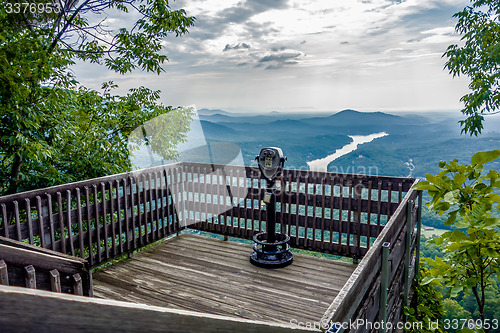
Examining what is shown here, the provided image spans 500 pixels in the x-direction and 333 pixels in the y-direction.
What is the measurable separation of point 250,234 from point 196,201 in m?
1.05

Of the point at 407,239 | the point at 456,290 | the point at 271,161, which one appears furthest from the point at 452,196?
the point at 271,161

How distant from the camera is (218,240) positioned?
16.4ft

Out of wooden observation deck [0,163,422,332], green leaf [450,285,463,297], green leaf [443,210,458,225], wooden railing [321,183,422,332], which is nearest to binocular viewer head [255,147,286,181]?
wooden observation deck [0,163,422,332]

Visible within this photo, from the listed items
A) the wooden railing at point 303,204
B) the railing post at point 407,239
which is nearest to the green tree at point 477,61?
the wooden railing at point 303,204

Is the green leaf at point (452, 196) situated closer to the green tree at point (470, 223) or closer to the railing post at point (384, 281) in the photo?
the green tree at point (470, 223)

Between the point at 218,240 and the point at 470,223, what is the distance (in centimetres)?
378

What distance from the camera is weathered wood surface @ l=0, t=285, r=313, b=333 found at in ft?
1.38

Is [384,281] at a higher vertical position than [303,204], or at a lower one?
higher

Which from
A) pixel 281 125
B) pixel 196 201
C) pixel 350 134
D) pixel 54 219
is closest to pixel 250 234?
pixel 196 201

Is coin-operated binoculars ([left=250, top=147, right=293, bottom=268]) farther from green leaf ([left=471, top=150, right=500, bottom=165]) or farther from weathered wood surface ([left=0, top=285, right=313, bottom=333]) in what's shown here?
weathered wood surface ([left=0, top=285, right=313, bottom=333])

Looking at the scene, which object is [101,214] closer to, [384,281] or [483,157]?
[384,281]

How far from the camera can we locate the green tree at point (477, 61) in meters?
7.47

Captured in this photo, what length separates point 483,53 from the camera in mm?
7633

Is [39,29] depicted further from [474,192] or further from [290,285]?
[474,192]
